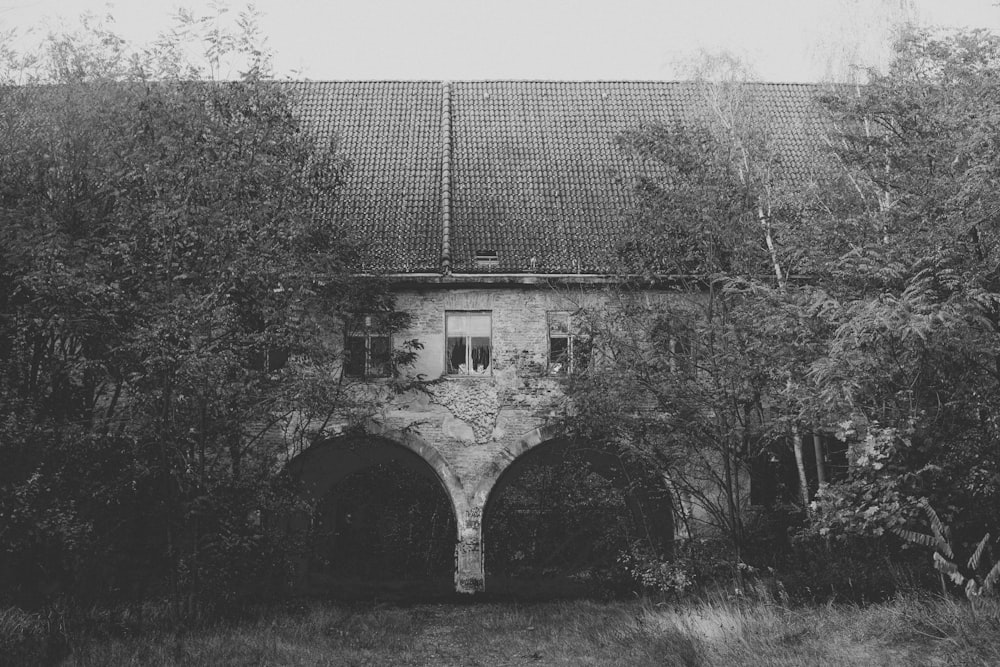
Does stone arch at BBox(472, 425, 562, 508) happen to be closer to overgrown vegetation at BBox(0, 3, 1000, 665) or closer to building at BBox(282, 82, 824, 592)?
building at BBox(282, 82, 824, 592)

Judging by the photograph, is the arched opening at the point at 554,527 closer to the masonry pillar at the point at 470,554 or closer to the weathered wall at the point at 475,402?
the weathered wall at the point at 475,402

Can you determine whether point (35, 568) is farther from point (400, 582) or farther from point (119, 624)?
point (400, 582)

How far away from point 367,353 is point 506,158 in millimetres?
6806

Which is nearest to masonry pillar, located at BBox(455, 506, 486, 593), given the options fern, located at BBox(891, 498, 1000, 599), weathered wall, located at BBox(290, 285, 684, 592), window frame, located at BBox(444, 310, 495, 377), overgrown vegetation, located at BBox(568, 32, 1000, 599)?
weathered wall, located at BBox(290, 285, 684, 592)

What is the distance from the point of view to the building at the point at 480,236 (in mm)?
21188

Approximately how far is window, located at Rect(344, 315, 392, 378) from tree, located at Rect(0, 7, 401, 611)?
440 cm

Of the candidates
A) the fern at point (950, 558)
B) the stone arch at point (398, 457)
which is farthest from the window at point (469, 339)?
the fern at point (950, 558)

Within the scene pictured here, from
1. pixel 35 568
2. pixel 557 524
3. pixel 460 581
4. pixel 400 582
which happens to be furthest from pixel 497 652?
pixel 557 524

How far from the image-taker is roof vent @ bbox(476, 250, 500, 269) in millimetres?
21969

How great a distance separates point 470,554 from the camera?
21047 millimetres

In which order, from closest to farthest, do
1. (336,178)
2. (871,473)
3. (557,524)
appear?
(871,473), (336,178), (557,524)

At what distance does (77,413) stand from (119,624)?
10.5 feet

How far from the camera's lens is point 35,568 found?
1414cm

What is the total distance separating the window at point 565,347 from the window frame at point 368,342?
3.01m
